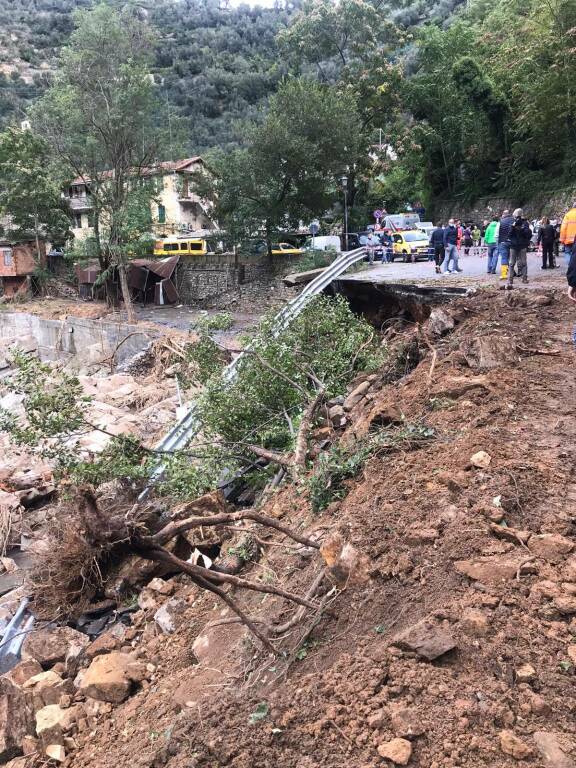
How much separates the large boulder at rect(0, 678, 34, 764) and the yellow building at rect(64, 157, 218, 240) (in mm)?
24972

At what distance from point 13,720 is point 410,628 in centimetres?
318

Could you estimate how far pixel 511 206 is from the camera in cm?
3062

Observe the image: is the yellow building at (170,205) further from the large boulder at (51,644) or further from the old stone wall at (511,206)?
the large boulder at (51,644)

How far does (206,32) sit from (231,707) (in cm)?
10911

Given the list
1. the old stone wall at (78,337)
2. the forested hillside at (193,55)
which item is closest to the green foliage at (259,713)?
the old stone wall at (78,337)

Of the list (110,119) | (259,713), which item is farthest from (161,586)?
(110,119)

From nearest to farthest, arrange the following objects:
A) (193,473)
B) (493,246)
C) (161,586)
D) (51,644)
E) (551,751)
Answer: (551,751)
(51,644)
(161,586)
(193,473)
(493,246)

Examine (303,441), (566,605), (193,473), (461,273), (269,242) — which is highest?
(269,242)

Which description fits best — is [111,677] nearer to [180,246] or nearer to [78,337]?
[78,337]

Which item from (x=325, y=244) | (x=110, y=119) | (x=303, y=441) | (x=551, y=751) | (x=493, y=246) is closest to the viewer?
(x=551, y=751)

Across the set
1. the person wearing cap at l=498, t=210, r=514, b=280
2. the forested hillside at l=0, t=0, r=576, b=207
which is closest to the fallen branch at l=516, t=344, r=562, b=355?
the person wearing cap at l=498, t=210, r=514, b=280

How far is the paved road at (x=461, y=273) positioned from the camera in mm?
12828

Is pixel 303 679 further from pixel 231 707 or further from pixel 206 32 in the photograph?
pixel 206 32

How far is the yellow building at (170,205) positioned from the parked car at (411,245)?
954 centimetres
